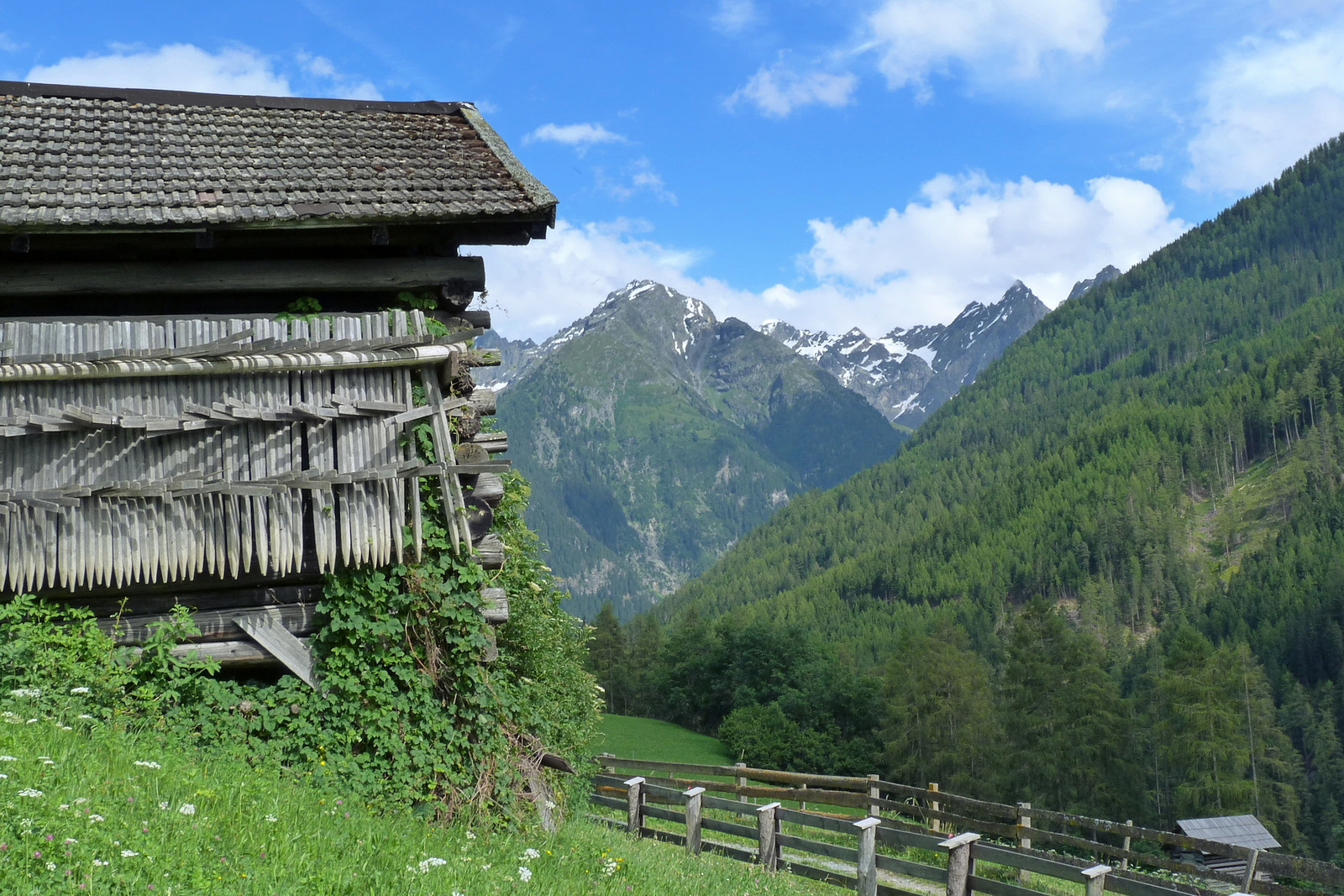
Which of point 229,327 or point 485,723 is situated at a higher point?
point 229,327

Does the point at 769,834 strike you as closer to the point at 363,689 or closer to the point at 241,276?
the point at 363,689

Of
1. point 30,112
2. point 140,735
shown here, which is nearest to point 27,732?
point 140,735

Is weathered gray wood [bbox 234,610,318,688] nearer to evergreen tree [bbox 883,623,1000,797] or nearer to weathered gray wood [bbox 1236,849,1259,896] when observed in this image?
weathered gray wood [bbox 1236,849,1259,896]

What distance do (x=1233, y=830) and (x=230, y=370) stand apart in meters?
27.3

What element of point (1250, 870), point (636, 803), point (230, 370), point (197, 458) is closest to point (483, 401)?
point (230, 370)

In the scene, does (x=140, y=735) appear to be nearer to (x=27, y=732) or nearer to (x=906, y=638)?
(x=27, y=732)

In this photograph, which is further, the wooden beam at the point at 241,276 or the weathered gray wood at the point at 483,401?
Result: the weathered gray wood at the point at 483,401

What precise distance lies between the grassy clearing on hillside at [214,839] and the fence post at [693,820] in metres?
5.28

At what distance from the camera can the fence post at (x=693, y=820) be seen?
45.0 feet

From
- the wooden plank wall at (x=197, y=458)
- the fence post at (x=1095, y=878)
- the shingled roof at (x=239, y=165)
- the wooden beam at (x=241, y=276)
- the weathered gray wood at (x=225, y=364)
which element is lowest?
the fence post at (x=1095, y=878)

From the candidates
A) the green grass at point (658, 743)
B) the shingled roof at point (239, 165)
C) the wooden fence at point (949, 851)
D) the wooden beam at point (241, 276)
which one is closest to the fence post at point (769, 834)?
the wooden fence at point (949, 851)

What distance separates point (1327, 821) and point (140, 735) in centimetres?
8386

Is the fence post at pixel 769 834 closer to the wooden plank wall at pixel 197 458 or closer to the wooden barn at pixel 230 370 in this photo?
the wooden barn at pixel 230 370

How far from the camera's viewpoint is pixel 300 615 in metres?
9.25
